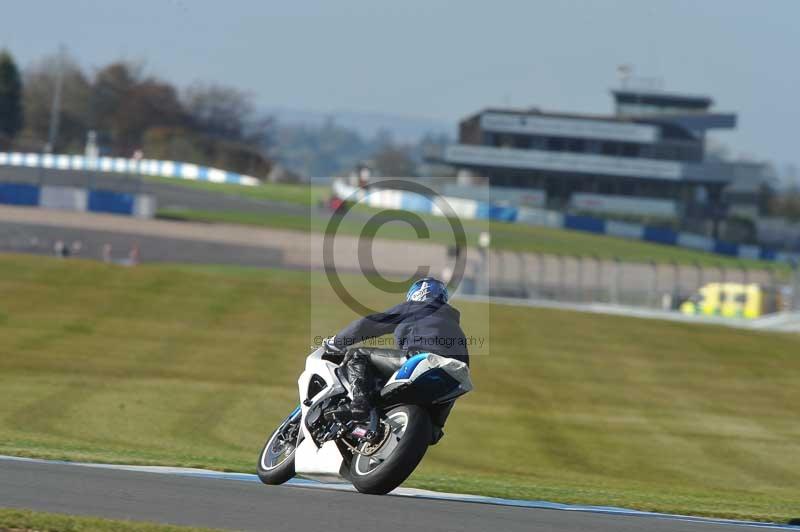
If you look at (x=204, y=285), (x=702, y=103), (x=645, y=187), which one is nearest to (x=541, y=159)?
(x=645, y=187)

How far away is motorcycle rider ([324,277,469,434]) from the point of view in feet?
31.3

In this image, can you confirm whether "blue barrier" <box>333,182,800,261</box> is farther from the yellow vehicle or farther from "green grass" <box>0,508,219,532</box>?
"green grass" <box>0,508,219,532</box>

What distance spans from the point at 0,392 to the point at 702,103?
111449 mm

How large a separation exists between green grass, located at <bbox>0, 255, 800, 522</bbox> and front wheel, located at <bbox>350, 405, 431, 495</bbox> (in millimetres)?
2065

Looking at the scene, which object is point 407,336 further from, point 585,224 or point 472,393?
point 585,224

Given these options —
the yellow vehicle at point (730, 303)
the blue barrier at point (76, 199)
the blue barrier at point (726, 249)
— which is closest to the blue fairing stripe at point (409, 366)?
the yellow vehicle at point (730, 303)

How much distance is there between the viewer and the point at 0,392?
70.8 ft

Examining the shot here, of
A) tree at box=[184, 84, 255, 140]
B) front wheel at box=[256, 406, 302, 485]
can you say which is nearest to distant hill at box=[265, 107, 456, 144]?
tree at box=[184, 84, 255, 140]

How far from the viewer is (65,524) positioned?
7387 mm

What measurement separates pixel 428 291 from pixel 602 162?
102616 millimetres

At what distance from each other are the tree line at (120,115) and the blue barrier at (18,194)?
43129mm

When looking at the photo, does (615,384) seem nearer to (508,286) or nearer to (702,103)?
(508,286)

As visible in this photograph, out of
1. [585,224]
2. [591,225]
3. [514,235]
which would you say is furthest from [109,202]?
[591,225]

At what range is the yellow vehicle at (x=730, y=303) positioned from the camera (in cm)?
5341
